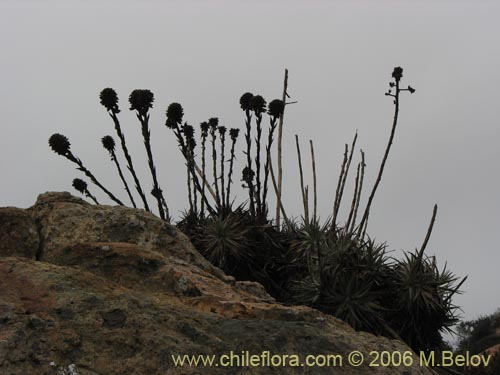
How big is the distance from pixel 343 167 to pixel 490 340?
13.3 meters

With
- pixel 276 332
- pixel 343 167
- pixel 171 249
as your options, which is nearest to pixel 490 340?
pixel 343 167

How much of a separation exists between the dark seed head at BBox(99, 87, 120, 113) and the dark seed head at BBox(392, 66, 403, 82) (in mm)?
5841

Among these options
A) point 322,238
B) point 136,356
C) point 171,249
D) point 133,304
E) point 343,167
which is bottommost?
point 136,356

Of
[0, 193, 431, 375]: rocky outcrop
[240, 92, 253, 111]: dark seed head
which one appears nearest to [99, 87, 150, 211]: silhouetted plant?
[240, 92, 253, 111]: dark seed head

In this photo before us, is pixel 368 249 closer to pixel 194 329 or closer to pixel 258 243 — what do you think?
pixel 258 243

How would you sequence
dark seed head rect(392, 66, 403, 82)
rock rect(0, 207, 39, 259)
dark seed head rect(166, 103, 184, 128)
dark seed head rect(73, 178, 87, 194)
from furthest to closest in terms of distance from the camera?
1. dark seed head rect(73, 178, 87, 194)
2. dark seed head rect(392, 66, 403, 82)
3. dark seed head rect(166, 103, 184, 128)
4. rock rect(0, 207, 39, 259)

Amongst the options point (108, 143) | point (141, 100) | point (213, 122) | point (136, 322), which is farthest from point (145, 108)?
point (136, 322)

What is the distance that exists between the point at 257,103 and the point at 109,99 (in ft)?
8.99

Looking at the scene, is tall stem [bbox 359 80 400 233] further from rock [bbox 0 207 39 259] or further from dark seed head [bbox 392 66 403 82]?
rock [bbox 0 207 39 259]

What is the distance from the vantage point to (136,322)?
4223mm

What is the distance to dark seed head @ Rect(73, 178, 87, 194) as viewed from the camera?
14.4 metres

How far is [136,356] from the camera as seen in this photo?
3.98 metres

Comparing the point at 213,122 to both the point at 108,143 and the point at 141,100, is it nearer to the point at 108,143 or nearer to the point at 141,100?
the point at 108,143

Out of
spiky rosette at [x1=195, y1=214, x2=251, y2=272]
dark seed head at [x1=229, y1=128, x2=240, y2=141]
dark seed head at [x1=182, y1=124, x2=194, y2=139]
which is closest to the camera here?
spiky rosette at [x1=195, y1=214, x2=251, y2=272]
